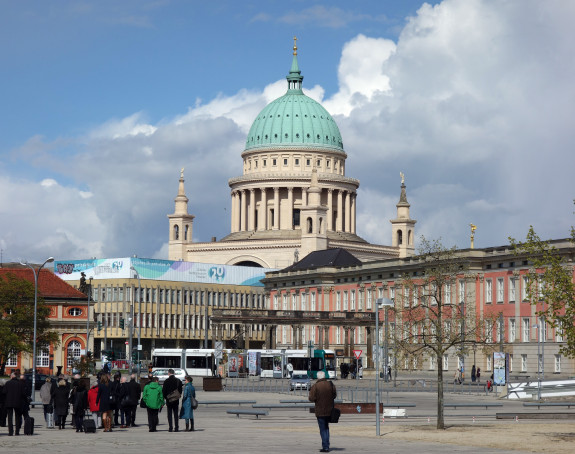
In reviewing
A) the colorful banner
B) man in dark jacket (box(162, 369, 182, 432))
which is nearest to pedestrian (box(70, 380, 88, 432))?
man in dark jacket (box(162, 369, 182, 432))

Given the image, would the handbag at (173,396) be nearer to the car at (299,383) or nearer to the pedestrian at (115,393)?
the pedestrian at (115,393)

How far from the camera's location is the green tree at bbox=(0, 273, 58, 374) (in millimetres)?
108562

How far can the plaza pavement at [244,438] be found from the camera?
121 ft

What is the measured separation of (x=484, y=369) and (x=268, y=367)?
23.0 meters

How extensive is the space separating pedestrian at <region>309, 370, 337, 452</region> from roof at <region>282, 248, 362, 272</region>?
126463mm

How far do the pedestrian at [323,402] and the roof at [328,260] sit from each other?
126 metres

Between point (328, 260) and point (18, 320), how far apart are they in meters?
69.2

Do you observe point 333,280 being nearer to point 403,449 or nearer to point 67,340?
point 67,340

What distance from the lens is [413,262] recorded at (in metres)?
145

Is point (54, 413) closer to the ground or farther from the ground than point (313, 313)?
closer to the ground

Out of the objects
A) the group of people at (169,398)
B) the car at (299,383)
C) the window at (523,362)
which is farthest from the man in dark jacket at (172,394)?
the window at (523,362)

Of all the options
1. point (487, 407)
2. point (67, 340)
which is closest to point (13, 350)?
point (67, 340)

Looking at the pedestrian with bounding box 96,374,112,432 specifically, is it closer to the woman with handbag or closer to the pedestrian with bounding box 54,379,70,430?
the pedestrian with bounding box 54,379,70,430

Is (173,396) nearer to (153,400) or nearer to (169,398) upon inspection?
(169,398)
